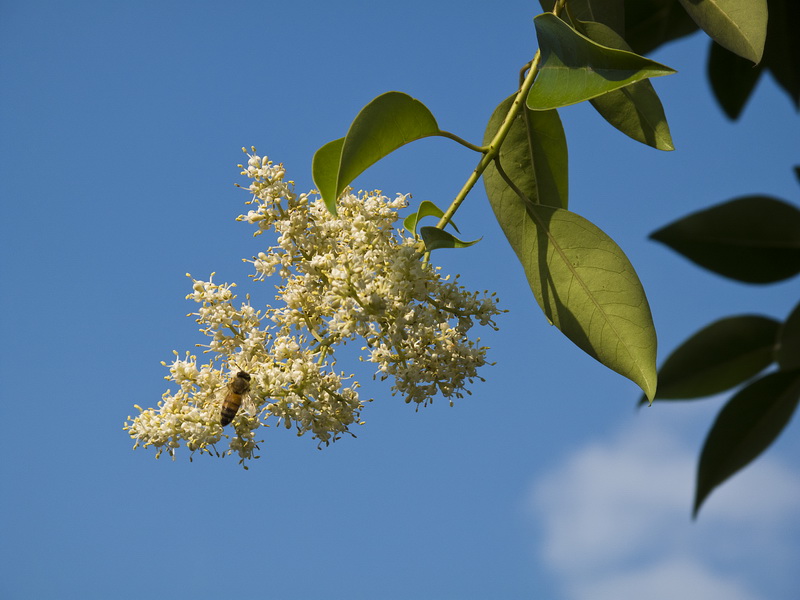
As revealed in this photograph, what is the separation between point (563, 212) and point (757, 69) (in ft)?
6.02

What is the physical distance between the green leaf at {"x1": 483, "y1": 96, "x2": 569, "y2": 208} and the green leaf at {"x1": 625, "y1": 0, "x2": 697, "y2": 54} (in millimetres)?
1223

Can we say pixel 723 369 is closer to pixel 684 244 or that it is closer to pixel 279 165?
pixel 684 244

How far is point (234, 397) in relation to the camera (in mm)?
1705

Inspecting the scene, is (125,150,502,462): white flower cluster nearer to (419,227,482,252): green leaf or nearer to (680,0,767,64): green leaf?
(419,227,482,252): green leaf

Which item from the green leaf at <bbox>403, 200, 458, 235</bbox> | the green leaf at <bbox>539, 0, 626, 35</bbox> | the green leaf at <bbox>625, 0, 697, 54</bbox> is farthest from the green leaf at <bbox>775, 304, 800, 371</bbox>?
the green leaf at <bbox>403, 200, 458, 235</bbox>

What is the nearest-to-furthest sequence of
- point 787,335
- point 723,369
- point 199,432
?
point 199,432 → point 787,335 → point 723,369

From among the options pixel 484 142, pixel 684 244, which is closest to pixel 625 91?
pixel 484 142

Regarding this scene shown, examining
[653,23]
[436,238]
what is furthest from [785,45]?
[436,238]

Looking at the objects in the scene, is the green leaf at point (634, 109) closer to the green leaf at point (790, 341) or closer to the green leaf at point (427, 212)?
the green leaf at point (427, 212)

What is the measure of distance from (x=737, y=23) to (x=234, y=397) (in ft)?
4.45

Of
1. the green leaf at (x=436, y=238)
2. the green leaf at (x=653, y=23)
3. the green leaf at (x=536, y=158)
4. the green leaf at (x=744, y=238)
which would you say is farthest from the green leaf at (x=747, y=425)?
the green leaf at (x=436, y=238)

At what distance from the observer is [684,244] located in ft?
8.13

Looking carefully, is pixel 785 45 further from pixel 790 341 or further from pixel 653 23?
pixel 790 341

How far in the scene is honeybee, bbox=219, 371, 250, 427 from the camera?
1690 mm
